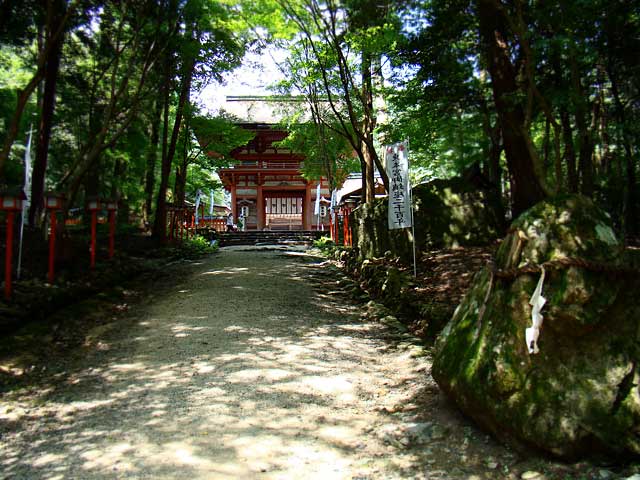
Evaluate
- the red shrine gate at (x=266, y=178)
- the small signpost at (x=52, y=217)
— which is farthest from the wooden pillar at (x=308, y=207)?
the small signpost at (x=52, y=217)

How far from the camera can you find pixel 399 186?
283 inches

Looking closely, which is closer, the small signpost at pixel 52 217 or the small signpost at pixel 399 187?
the small signpost at pixel 52 217

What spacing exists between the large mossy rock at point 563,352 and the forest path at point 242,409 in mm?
284

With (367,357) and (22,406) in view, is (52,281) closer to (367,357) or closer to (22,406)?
(22,406)

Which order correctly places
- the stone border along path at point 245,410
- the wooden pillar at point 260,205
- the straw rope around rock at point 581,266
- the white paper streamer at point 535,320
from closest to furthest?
the white paper streamer at point 535,320 → the straw rope around rock at point 581,266 → the stone border along path at point 245,410 → the wooden pillar at point 260,205

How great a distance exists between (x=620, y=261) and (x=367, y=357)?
8.17 feet

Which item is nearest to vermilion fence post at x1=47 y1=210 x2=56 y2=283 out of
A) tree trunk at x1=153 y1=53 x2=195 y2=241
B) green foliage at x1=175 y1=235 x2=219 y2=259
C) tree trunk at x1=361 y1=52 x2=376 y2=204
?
tree trunk at x1=153 y1=53 x2=195 y2=241

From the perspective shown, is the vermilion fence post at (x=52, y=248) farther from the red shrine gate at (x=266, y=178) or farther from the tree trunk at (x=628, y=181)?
the red shrine gate at (x=266, y=178)

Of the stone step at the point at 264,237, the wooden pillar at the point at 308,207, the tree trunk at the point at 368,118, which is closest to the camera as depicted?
the tree trunk at the point at 368,118

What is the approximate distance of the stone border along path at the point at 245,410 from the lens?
103 inches

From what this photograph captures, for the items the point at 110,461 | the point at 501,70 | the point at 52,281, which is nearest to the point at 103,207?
the point at 52,281

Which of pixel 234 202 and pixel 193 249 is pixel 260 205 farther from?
pixel 193 249

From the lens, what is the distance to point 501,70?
7.48 meters

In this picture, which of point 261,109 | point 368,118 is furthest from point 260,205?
point 368,118
